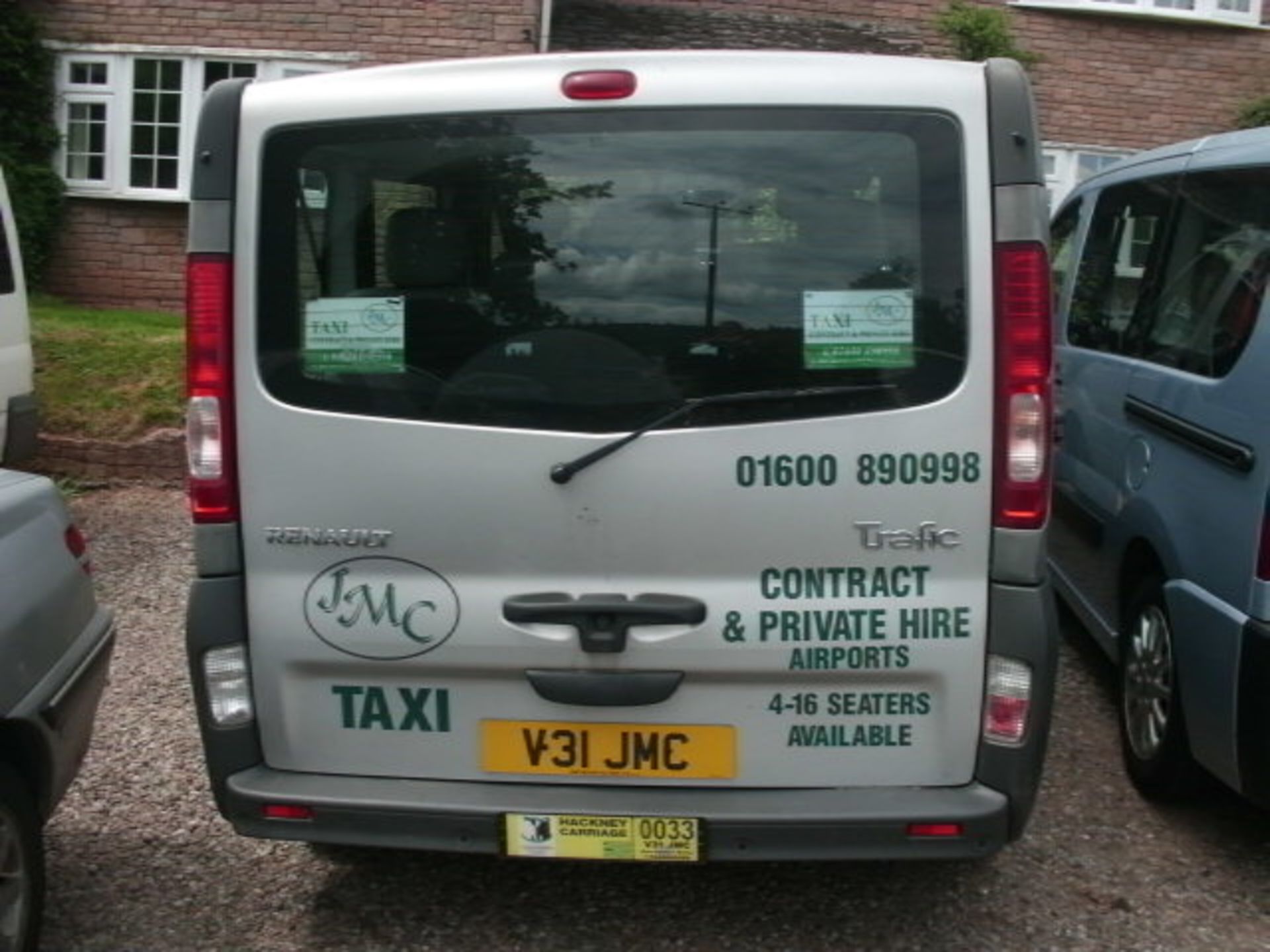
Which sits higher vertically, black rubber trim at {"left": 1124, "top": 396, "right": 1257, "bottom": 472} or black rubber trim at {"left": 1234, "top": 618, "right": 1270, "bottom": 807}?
black rubber trim at {"left": 1124, "top": 396, "right": 1257, "bottom": 472}

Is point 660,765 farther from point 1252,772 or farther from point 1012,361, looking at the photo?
point 1252,772

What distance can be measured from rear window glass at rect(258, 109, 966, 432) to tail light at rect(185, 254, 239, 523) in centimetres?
9

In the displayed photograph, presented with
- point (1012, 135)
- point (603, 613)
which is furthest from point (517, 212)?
point (1012, 135)

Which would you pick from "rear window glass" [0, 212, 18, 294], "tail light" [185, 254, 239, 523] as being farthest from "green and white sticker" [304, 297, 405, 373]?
"rear window glass" [0, 212, 18, 294]

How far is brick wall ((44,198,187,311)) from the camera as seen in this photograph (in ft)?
44.5

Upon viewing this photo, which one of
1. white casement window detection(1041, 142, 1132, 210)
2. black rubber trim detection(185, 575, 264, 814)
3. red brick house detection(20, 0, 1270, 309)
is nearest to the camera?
black rubber trim detection(185, 575, 264, 814)

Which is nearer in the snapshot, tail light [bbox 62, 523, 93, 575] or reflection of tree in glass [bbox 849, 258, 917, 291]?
reflection of tree in glass [bbox 849, 258, 917, 291]

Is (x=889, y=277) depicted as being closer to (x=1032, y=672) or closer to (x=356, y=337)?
(x=1032, y=672)

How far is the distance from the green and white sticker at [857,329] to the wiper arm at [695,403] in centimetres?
5

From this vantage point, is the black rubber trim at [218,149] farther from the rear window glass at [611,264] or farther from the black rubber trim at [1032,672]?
the black rubber trim at [1032,672]

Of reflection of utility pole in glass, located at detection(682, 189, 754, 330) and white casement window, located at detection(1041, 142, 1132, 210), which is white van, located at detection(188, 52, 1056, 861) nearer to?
reflection of utility pole in glass, located at detection(682, 189, 754, 330)

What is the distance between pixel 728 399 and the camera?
287cm

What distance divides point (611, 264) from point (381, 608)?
91cm

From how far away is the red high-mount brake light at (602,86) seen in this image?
9.29 feet
